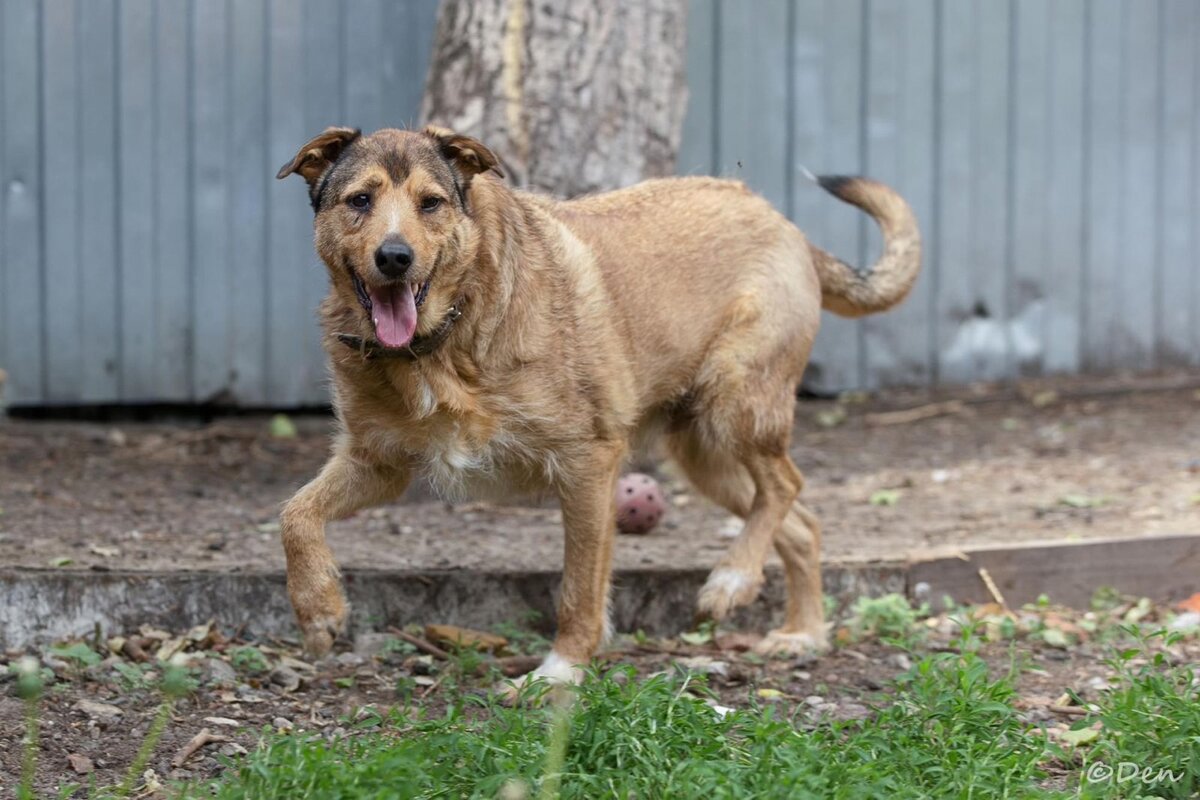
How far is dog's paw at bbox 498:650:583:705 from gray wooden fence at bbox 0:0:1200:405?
14.7 feet

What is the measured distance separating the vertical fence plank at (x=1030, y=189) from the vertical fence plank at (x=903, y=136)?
Result: 59 cm

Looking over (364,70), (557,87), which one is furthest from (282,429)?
(557,87)

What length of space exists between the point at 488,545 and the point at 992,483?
2.95 metres

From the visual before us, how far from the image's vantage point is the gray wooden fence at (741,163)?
855cm

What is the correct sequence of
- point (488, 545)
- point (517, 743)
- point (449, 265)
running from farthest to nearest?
point (488, 545), point (449, 265), point (517, 743)

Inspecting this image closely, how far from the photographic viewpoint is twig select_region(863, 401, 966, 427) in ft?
29.6

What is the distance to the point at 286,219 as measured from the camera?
8.77 meters

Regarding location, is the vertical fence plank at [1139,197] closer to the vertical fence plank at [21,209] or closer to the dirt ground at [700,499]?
the dirt ground at [700,499]

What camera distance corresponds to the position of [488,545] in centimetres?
608

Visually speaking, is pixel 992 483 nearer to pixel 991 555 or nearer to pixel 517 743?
pixel 991 555

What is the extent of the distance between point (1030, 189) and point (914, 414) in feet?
5.83

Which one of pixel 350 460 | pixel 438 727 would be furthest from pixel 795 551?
pixel 438 727

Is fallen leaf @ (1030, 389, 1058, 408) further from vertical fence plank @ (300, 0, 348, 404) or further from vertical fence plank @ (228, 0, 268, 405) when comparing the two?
vertical fence plank @ (228, 0, 268, 405)

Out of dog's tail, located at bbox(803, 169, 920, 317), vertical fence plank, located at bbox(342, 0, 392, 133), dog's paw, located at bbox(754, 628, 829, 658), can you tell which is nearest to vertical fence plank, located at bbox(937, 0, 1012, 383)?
dog's tail, located at bbox(803, 169, 920, 317)
